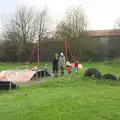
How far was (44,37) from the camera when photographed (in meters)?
57.9

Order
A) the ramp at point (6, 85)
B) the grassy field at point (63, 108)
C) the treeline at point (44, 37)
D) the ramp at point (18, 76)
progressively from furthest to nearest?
the treeline at point (44, 37) < the ramp at point (18, 76) < the ramp at point (6, 85) < the grassy field at point (63, 108)

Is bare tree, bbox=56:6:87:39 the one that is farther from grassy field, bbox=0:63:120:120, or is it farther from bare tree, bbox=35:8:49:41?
grassy field, bbox=0:63:120:120

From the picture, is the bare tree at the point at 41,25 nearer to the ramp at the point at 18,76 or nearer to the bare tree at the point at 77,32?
the bare tree at the point at 77,32

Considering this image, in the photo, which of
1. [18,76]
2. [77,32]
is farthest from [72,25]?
[18,76]

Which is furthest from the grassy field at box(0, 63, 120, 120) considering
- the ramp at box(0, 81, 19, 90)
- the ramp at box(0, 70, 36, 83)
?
the ramp at box(0, 70, 36, 83)

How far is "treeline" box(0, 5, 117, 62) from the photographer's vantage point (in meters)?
50.2

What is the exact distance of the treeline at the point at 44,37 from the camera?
5025cm

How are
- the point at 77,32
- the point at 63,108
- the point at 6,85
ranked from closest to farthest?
the point at 63,108
the point at 6,85
the point at 77,32

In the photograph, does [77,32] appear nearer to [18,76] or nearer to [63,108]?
[18,76]

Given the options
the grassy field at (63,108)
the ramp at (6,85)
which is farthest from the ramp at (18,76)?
the grassy field at (63,108)

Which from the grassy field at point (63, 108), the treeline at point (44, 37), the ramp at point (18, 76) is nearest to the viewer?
the grassy field at point (63, 108)

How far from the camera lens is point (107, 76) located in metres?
16.1

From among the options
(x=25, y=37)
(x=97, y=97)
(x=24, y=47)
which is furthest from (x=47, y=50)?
(x=97, y=97)

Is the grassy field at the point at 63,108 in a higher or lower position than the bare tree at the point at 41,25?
lower
